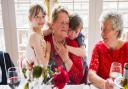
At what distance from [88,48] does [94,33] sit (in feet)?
0.66

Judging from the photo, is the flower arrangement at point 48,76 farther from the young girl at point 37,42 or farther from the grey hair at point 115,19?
the grey hair at point 115,19

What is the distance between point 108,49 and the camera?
2.09 m

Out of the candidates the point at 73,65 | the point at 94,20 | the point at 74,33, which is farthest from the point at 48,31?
the point at 94,20

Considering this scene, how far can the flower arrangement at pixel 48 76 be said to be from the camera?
150cm

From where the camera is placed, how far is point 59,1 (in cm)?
290

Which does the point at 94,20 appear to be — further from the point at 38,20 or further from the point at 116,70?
the point at 116,70

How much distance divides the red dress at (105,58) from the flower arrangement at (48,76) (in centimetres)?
58

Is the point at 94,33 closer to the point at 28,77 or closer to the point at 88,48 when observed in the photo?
the point at 88,48

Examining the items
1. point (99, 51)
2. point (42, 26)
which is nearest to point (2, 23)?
point (42, 26)

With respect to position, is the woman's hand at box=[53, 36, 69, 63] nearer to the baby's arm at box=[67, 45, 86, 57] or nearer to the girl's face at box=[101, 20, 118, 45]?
the baby's arm at box=[67, 45, 86, 57]

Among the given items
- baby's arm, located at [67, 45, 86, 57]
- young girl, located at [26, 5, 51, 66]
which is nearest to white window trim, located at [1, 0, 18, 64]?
young girl, located at [26, 5, 51, 66]

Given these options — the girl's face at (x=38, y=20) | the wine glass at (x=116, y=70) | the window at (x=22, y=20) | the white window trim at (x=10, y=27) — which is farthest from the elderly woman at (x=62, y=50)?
the white window trim at (x=10, y=27)

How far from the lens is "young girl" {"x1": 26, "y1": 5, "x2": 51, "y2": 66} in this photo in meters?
2.03

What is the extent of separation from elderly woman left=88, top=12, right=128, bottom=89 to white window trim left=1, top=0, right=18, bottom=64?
4.12ft
